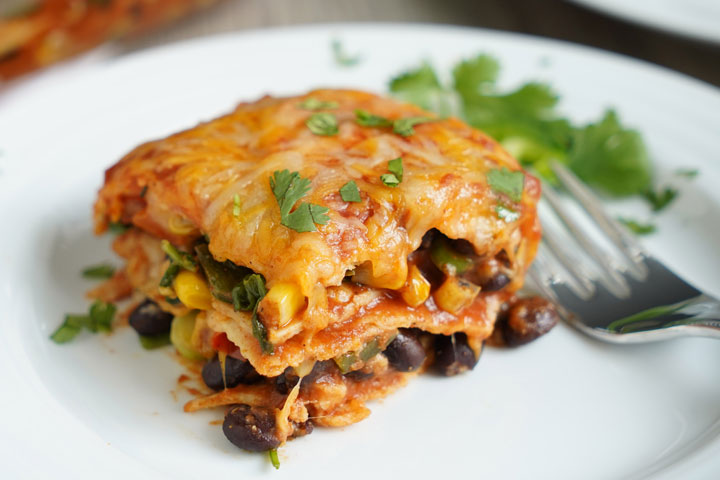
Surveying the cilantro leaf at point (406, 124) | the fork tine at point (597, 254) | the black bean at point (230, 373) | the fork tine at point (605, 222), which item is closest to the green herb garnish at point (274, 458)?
the black bean at point (230, 373)

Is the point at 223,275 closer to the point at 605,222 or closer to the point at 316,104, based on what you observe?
the point at 316,104

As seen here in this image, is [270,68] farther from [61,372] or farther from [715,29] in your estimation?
[715,29]

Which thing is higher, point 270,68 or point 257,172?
point 257,172

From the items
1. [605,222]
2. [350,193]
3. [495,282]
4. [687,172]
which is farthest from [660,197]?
[350,193]

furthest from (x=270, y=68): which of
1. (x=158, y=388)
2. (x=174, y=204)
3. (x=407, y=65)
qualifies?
(x=158, y=388)

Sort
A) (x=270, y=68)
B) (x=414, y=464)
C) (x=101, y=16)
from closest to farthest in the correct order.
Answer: (x=414, y=464) → (x=270, y=68) → (x=101, y=16)

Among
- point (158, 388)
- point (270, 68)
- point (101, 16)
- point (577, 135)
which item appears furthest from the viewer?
point (101, 16)

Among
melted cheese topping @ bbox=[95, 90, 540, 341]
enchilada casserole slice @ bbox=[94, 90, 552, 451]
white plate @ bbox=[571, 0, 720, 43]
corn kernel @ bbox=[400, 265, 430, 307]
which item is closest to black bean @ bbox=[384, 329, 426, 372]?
enchilada casserole slice @ bbox=[94, 90, 552, 451]
